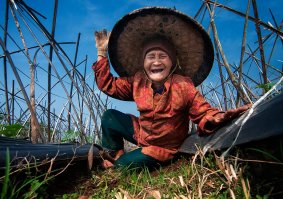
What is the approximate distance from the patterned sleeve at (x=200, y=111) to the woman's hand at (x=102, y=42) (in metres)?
0.76

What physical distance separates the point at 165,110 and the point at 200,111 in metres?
0.26

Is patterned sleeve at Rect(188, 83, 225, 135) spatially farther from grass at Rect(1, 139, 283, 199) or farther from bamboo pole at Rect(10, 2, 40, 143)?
bamboo pole at Rect(10, 2, 40, 143)

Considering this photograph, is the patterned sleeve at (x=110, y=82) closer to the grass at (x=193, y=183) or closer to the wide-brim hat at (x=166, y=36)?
the wide-brim hat at (x=166, y=36)

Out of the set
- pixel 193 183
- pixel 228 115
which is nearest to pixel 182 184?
pixel 193 183

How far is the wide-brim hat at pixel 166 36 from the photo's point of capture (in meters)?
2.12

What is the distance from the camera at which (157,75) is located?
223 centimetres

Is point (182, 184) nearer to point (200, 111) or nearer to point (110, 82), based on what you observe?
point (200, 111)

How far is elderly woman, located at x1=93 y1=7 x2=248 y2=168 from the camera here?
214 centimetres

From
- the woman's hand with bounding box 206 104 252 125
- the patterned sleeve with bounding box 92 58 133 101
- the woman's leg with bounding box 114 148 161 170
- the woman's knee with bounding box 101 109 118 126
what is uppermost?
the patterned sleeve with bounding box 92 58 133 101

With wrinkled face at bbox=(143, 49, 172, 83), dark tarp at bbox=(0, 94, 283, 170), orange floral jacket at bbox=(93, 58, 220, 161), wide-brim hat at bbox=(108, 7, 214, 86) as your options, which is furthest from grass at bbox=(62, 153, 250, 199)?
wide-brim hat at bbox=(108, 7, 214, 86)

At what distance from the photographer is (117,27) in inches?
87.5

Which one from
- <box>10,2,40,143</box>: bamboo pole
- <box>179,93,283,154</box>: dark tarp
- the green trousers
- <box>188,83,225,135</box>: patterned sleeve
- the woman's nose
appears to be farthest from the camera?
the green trousers

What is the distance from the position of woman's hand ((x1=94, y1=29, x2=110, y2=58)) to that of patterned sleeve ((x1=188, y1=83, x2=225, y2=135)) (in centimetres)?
76

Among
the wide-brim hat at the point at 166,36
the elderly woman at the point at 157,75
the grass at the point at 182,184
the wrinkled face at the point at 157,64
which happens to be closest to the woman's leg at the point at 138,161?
the elderly woman at the point at 157,75
